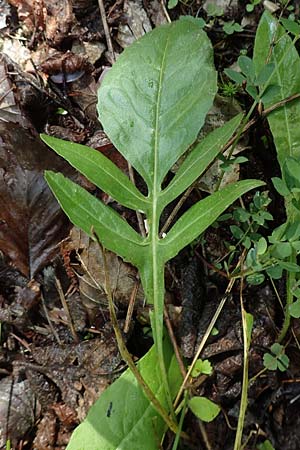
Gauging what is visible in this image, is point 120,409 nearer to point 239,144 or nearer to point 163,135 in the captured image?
point 163,135

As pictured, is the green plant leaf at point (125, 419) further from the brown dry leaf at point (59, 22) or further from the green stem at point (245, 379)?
the brown dry leaf at point (59, 22)

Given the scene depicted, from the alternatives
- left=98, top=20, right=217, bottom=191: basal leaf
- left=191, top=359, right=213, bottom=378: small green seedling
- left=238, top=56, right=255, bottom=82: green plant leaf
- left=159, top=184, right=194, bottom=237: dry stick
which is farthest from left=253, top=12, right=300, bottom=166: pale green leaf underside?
left=191, top=359, right=213, bottom=378: small green seedling

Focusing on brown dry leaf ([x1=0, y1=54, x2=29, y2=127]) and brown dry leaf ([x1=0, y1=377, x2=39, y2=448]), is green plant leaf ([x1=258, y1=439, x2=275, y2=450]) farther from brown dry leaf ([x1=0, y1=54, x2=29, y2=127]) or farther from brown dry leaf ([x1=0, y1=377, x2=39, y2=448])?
brown dry leaf ([x1=0, y1=54, x2=29, y2=127])

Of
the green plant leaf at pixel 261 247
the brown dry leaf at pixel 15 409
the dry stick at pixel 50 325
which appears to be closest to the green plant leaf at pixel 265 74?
the green plant leaf at pixel 261 247

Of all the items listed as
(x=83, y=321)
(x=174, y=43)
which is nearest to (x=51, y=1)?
(x=174, y=43)

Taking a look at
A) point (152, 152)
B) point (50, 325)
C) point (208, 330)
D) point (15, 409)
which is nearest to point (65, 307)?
point (50, 325)

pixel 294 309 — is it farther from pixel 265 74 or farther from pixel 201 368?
pixel 265 74
